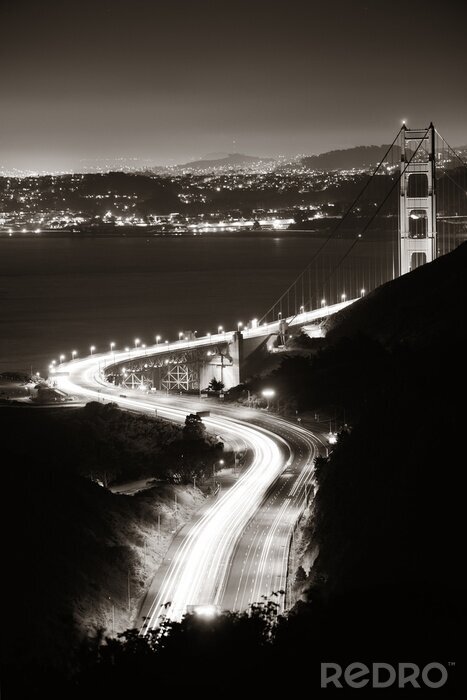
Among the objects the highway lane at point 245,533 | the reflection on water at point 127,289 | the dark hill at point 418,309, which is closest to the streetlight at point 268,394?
the highway lane at point 245,533

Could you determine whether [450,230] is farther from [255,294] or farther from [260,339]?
[260,339]

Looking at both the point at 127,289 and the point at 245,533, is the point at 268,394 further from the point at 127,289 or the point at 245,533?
the point at 127,289

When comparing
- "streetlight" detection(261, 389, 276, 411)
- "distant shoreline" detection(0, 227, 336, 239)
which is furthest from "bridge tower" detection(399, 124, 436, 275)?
"distant shoreline" detection(0, 227, 336, 239)

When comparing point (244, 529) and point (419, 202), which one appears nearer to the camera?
point (244, 529)

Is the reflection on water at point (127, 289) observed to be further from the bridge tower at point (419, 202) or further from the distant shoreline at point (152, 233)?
the bridge tower at point (419, 202)

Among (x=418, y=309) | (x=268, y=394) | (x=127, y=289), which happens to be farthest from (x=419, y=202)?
(x=127, y=289)

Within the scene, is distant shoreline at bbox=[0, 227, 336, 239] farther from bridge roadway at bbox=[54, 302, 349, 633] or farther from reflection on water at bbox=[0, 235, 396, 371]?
bridge roadway at bbox=[54, 302, 349, 633]

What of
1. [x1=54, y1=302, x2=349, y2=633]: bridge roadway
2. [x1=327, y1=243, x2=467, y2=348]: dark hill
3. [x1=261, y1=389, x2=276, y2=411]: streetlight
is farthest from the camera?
[x1=261, y1=389, x2=276, y2=411]: streetlight
